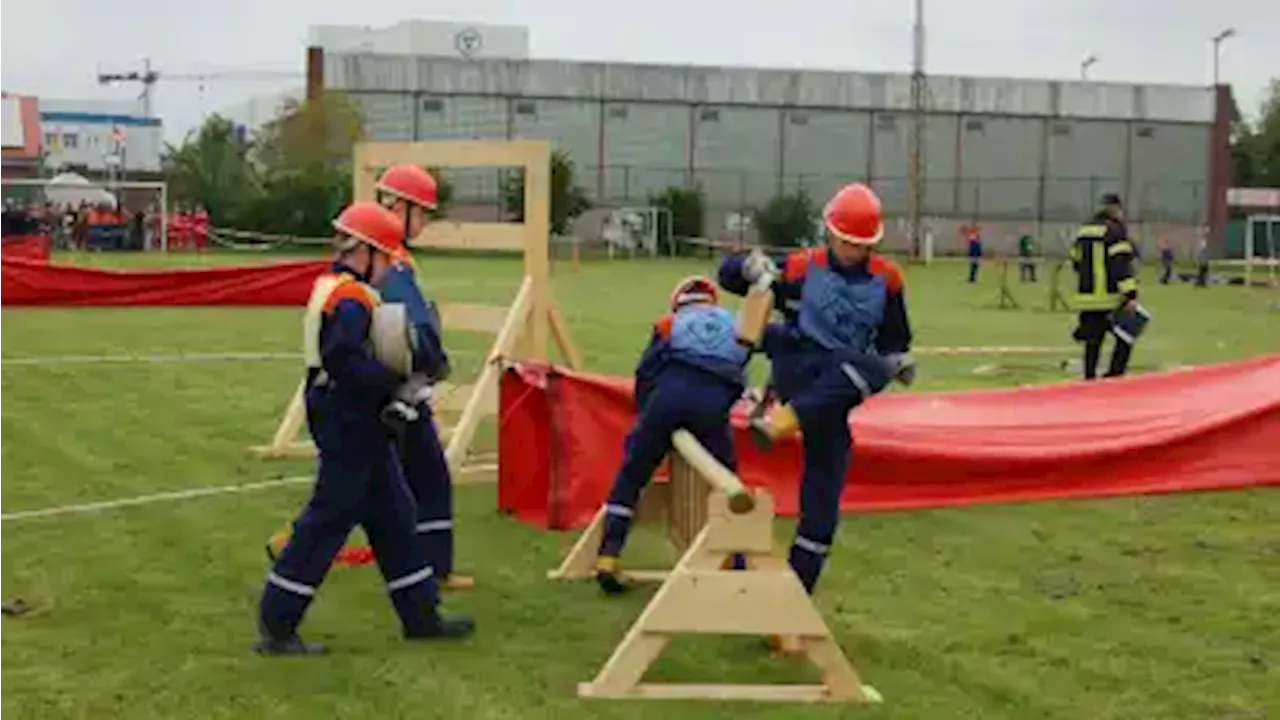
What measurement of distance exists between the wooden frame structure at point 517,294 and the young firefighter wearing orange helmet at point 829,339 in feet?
11.8

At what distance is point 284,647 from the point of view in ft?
24.1

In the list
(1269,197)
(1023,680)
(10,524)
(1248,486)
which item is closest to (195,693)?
(1023,680)

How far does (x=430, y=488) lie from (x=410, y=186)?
1.45 m

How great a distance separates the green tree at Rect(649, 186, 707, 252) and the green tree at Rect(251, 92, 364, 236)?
37.9ft

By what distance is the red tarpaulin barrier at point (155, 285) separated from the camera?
1116 inches

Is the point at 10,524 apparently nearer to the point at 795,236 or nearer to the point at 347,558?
the point at 347,558

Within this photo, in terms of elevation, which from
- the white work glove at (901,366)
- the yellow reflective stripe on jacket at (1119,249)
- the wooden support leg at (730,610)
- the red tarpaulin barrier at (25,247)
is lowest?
the wooden support leg at (730,610)

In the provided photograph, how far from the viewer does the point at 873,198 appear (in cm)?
766

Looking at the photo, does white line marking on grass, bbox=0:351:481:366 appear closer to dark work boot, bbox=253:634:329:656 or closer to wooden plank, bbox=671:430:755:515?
wooden plank, bbox=671:430:755:515

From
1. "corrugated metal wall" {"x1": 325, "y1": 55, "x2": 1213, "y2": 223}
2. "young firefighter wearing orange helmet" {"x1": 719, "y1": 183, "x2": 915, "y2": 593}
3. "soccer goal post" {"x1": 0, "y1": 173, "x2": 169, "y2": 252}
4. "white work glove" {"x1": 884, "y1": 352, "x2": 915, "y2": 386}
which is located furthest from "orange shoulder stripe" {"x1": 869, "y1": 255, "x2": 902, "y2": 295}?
"corrugated metal wall" {"x1": 325, "y1": 55, "x2": 1213, "y2": 223}

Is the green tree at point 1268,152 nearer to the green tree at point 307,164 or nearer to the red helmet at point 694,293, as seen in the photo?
the green tree at point 307,164

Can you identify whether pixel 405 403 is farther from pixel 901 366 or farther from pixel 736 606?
pixel 901 366

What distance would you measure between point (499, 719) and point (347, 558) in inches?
113

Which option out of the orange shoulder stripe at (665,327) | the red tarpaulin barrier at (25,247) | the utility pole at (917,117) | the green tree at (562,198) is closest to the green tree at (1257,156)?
the utility pole at (917,117)
